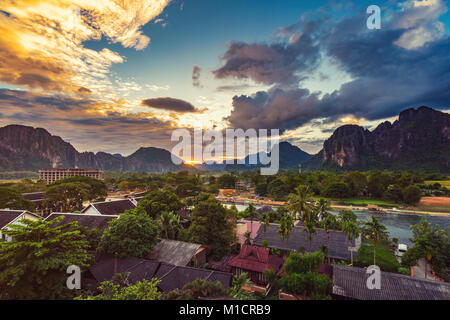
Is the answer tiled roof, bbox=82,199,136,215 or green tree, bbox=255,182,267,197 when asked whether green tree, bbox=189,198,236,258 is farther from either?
green tree, bbox=255,182,267,197

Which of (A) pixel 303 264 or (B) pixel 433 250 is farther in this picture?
(B) pixel 433 250

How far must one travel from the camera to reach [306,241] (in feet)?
83.4

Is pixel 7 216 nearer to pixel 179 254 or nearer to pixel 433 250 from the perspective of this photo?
pixel 179 254

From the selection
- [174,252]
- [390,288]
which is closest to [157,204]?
[174,252]

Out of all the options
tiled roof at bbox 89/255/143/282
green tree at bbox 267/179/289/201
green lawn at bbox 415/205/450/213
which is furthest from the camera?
green tree at bbox 267/179/289/201

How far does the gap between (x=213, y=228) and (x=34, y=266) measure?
52.6 ft

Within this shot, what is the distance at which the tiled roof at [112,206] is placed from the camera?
29891 mm

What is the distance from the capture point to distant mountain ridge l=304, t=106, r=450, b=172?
137 meters

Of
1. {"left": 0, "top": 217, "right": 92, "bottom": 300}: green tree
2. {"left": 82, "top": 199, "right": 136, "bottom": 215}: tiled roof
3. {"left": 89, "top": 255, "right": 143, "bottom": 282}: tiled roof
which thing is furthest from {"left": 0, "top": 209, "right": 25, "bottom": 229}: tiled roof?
{"left": 0, "top": 217, "right": 92, "bottom": 300}: green tree

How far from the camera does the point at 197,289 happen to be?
786 cm

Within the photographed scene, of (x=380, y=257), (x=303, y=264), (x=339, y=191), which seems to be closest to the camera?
(x=303, y=264)

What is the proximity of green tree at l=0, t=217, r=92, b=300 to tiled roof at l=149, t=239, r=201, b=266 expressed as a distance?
29.4 ft
